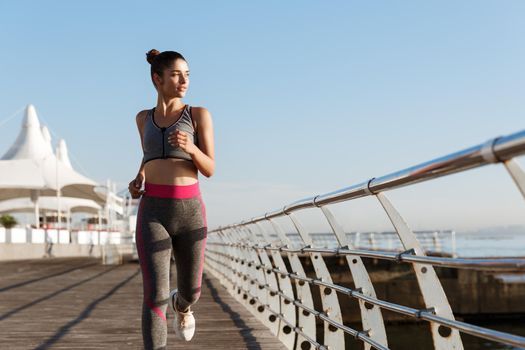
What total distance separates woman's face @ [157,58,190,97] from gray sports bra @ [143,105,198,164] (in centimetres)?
9

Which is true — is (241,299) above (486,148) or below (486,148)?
below

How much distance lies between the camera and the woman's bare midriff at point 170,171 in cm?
358

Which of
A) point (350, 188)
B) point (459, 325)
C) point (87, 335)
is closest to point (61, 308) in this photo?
point (87, 335)

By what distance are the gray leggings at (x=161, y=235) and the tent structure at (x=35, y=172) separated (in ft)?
141

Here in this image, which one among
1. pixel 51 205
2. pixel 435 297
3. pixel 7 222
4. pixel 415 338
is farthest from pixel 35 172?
pixel 435 297

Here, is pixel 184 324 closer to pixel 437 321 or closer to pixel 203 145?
pixel 203 145

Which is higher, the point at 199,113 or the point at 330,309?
the point at 199,113

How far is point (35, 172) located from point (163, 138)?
47792mm

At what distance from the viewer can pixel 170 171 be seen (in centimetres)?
358

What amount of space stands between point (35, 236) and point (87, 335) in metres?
34.7

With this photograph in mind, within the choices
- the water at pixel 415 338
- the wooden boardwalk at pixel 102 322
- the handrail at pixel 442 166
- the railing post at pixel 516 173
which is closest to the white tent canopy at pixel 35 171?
the water at pixel 415 338

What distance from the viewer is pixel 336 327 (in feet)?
12.8

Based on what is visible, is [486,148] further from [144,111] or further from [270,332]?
[270,332]

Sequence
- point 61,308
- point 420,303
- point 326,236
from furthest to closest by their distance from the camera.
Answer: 1. point 326,236
2. point 420,303
3. point 61,308
